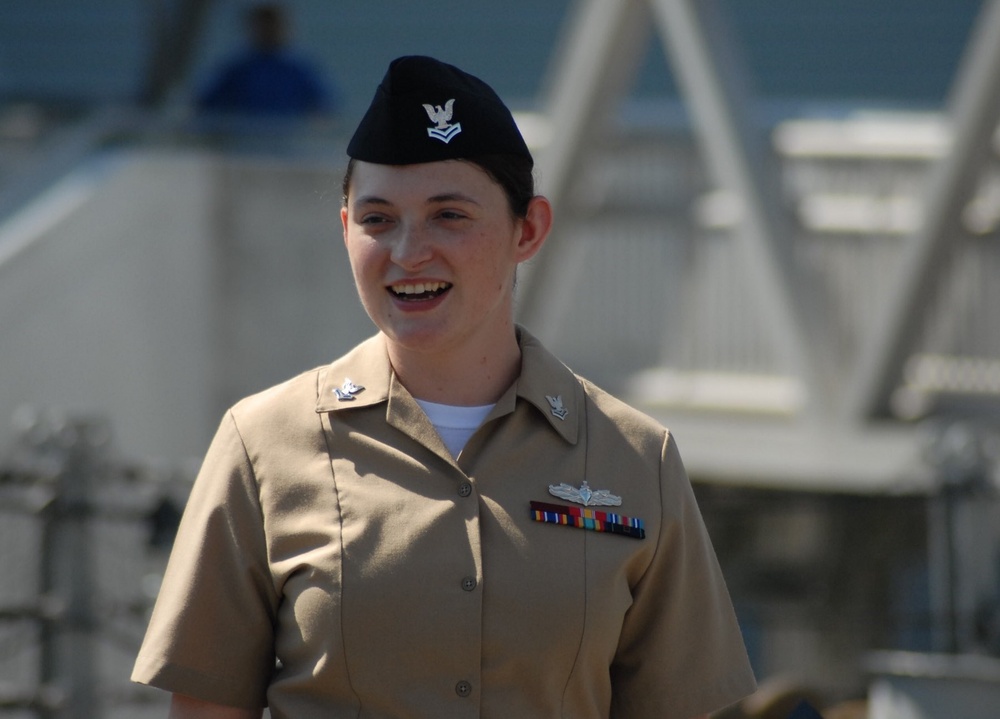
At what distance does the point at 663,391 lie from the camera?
9102 mm

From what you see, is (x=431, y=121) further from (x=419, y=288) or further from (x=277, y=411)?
(x=277, y=411)

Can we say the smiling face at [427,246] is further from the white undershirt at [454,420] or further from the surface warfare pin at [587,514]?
the surface warfare pin at [587,514]

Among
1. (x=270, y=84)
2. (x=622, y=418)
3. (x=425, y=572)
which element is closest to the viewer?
(x=425, y=572)

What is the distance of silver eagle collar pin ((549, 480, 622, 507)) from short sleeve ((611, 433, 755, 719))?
87mm

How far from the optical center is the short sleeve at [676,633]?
2539 mm

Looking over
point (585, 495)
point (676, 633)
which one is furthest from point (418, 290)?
point (676, 633)

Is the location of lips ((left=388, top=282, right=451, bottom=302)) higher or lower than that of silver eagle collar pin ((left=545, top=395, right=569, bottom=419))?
higher

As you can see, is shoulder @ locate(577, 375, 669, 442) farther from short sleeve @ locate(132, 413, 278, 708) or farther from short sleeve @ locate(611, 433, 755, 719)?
short sleeve @ locate(132, 413, 278, 708)

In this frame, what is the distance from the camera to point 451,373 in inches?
100

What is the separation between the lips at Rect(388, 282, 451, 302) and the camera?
2.46 meters

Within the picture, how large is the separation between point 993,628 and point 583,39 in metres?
3.96

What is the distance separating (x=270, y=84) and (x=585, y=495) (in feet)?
27.4

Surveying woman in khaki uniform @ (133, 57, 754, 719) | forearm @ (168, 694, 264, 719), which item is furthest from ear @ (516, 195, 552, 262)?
forearm @ (168, 694, 264, 719)

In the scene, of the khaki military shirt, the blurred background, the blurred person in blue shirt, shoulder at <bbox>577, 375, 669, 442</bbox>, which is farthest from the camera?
the blurred person in blue shirt
